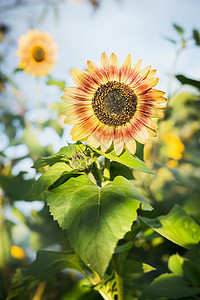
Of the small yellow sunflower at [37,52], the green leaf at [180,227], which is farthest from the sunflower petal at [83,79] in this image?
the small yellow sunflower at [37,52]

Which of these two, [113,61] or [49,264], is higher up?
[113,61]

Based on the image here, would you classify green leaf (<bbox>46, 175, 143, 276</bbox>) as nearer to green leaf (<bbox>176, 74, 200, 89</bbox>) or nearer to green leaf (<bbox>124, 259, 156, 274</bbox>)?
green leaf (<bbox>124, 259, 156, 274</bbox>)

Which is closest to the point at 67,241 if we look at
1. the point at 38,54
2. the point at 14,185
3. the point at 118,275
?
the point at 14,185

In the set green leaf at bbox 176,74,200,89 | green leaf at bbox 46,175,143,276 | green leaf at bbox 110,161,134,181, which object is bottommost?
green leaf at bbox 46,175,143,276

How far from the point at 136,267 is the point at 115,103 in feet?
0.86

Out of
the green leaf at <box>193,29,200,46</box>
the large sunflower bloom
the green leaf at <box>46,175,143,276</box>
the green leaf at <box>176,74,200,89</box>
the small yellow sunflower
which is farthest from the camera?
the small yellow sunflower

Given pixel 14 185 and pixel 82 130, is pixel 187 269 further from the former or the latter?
pixel 14 185

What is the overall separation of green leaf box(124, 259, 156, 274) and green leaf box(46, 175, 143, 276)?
0.58 feet

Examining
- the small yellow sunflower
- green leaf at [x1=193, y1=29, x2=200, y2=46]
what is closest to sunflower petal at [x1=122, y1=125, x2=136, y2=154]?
green leaf at [x1=193, y1=29, x2=200, y2=46]

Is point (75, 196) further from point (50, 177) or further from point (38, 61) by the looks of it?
point (38, 61)

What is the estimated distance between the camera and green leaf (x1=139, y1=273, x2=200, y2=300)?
36 centimetres

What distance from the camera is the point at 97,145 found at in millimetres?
367

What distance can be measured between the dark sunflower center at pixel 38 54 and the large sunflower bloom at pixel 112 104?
96 cm

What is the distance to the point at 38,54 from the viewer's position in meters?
1.26
